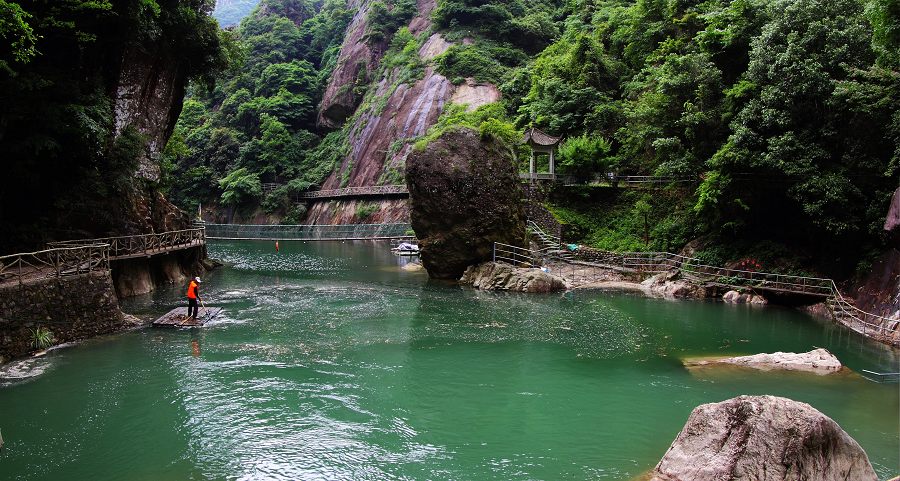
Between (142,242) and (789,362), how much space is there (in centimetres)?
2364

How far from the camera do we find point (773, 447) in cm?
788

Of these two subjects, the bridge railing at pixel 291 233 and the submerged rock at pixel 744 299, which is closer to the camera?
the submerged rock at pixel 744 299

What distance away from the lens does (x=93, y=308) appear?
17.2 metres

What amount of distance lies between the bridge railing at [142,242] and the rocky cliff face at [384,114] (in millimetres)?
25371

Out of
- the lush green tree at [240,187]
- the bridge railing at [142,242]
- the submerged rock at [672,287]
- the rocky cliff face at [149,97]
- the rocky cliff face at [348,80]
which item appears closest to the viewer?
the bridge railing at [142,242]

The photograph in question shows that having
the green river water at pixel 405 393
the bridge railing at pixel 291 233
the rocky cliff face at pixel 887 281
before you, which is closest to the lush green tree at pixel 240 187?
the bridge railing at pixel 291 233

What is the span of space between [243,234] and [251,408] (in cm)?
3283

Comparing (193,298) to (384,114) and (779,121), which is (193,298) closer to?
(779,121)

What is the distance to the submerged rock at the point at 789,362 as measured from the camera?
15227 millimetres

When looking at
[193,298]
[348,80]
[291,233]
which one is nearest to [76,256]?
[193,298]

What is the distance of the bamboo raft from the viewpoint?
736 inches

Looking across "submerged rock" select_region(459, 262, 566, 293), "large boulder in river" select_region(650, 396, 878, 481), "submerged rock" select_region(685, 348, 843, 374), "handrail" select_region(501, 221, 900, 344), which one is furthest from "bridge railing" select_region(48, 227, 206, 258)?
"submerged rock" select_region(685, 348, 843, 374)

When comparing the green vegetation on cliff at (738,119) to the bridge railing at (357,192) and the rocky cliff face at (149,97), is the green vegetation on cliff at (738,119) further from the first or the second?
the rocky cliff face at (149,97)

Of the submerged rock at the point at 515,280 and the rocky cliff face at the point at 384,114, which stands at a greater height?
the rocky cliff face at the point at 384,114
